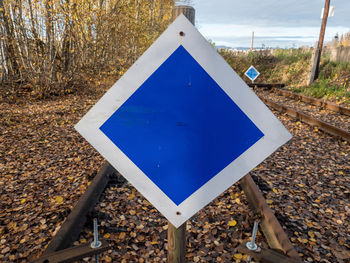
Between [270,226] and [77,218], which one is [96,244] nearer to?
[77,218]

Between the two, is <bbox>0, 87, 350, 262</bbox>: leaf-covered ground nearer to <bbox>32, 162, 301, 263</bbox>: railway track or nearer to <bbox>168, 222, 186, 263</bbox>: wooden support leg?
<bbox>32, 162, 301, 263</bbox>: railway track

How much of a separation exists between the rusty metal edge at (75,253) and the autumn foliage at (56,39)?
9.57 m

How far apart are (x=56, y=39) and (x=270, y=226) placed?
1124 cm

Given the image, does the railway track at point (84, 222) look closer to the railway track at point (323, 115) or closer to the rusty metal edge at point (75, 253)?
the rusty metal edge at point (75, 253)

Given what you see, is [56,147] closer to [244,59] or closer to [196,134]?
[196,134]

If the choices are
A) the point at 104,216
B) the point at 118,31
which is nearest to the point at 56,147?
the point at 104,216

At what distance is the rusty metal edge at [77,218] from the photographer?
8.02 feet

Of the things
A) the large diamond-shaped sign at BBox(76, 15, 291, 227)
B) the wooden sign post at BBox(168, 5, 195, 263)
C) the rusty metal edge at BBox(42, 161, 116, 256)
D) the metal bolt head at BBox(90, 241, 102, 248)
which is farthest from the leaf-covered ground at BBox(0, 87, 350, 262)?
the large diamond-shaped sign at BBox(76, 15, 291, 227)

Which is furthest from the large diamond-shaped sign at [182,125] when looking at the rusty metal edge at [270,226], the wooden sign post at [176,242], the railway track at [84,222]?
the rusty metal edge at [270,226]

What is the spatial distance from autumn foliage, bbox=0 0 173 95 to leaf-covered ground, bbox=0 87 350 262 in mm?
5666

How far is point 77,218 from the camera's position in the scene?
285cm

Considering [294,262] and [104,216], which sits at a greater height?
[294,262]

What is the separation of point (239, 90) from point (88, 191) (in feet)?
9.87

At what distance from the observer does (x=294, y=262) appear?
6.03 ft
